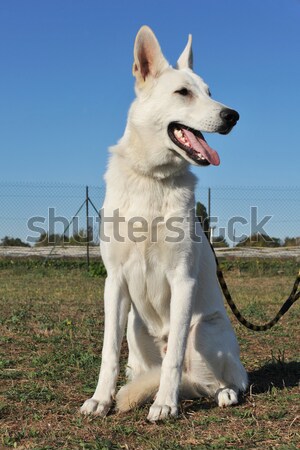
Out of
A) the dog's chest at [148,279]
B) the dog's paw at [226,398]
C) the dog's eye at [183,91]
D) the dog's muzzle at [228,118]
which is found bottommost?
the dog's paw at [226,398]

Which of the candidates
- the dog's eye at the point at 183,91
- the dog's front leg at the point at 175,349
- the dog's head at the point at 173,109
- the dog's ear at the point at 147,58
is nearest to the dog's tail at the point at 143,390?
the dog's front leg at the point at 175,349

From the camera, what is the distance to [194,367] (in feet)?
11.2

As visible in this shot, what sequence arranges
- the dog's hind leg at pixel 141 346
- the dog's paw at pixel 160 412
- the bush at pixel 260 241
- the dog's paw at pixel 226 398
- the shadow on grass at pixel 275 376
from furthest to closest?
1. the bush at pixel 260 241
2. the shadow on grass at pixel 275 376
3. the dog's hind leg at pixel 141 346
4. the dog's paw at pixel 226 398
5. the dog's paw at pixel 160 412

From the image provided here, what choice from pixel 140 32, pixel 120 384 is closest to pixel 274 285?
pixel 120 384

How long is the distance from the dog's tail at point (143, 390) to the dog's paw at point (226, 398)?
0.57 ft

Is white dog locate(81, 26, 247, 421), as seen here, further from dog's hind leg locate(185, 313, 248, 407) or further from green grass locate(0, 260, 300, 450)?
green grass locate(0, 260, 300, 450)

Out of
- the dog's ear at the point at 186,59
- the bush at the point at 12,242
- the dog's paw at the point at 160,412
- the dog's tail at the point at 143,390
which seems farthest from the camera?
the bush at the point at 12,242

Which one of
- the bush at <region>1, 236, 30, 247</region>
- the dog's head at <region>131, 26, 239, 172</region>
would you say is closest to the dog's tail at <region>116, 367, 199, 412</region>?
the dog's head at <region>131, 26, 239, 172</region>

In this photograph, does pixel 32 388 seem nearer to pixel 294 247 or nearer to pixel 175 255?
pixel 175 255

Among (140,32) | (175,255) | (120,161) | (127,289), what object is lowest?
(127,289)

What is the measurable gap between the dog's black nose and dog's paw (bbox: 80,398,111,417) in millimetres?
1654

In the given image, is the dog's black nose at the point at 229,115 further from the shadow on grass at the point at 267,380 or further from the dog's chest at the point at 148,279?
the shadow on grass at the point at 267,380

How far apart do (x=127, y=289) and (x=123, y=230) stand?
1.13ft

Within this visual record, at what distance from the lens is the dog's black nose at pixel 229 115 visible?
321 centimetres
